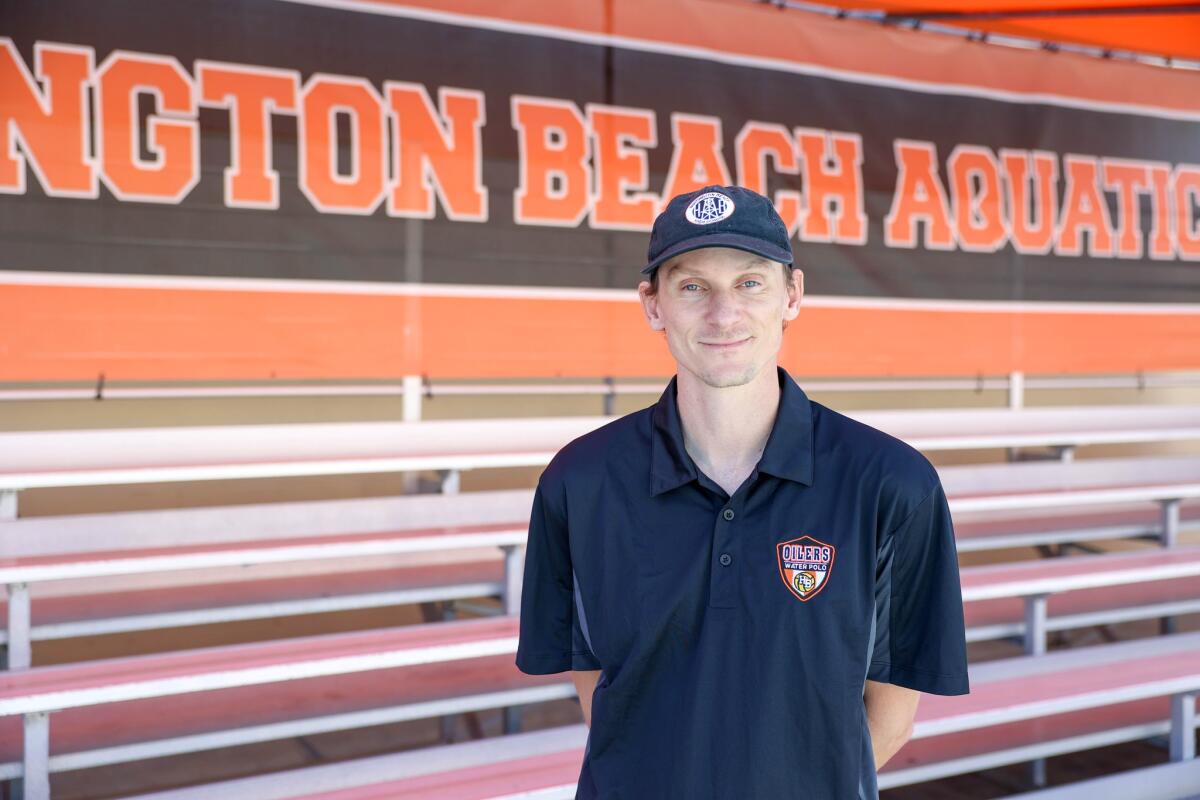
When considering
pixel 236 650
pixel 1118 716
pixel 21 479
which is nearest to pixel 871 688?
pixel 236 650

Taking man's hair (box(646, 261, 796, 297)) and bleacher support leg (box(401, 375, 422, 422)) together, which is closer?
man's hair (box(646, 261, 796, 297))

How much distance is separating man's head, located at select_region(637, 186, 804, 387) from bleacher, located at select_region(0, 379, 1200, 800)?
1280mm

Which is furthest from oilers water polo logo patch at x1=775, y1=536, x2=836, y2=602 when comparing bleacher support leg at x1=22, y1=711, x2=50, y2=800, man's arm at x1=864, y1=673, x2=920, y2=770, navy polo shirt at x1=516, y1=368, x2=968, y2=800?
bleacher support leg at x1=22, y1=711, x2=50, y2=800

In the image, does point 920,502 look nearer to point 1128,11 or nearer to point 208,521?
point 208,521

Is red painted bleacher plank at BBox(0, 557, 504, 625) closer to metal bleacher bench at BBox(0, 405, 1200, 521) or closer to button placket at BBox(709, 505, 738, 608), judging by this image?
metal bleacher bench at BBox(0, 405, 1200, 521)

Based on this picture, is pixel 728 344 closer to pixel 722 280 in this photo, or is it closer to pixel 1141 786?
pixel 722 280

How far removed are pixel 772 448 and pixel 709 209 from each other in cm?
25

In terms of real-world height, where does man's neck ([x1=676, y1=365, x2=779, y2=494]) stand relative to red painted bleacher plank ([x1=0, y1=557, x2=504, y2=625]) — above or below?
above

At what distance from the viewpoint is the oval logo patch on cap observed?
1.05 metres

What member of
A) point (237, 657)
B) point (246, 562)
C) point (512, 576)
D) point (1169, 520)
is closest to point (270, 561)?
point (246, 562)

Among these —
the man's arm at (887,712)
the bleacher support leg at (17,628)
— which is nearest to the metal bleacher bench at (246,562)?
the bleacher support leg at (17,628)

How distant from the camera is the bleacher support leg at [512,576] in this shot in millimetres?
2696

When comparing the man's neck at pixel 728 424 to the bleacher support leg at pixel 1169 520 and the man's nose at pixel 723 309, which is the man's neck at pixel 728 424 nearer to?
the man's nose at pixel 723 309

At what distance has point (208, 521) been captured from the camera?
2.69 metres
